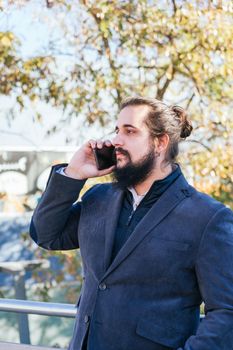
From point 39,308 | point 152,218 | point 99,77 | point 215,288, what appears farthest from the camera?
point 99,77

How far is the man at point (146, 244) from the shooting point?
2.02 m

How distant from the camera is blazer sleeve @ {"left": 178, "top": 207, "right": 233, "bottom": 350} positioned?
197 cm

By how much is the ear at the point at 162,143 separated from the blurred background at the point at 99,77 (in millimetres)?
3277

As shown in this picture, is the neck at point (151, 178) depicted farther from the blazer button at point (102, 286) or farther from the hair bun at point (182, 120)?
the blazer button at point (102, 286)

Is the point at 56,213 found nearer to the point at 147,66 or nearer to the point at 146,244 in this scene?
the point at 146,244

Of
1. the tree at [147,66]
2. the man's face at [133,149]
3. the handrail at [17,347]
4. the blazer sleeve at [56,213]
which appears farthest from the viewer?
the tree at [147,66]

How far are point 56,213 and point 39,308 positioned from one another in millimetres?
969

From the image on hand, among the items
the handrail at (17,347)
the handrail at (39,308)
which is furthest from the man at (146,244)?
the handrail at (17,347)

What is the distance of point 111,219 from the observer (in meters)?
2.21

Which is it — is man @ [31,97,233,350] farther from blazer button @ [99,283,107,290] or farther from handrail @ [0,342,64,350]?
handrail @ [0,342,64,350]

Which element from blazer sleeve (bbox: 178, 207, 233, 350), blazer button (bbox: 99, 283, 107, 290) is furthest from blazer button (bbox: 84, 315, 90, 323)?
blazer sleeve (bbox: 178, 207, 233, 350)

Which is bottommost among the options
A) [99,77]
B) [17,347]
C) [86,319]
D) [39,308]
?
[17,347]

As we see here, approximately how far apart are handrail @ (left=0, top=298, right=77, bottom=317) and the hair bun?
105cm

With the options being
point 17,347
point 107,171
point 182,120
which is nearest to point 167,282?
point 107,171
